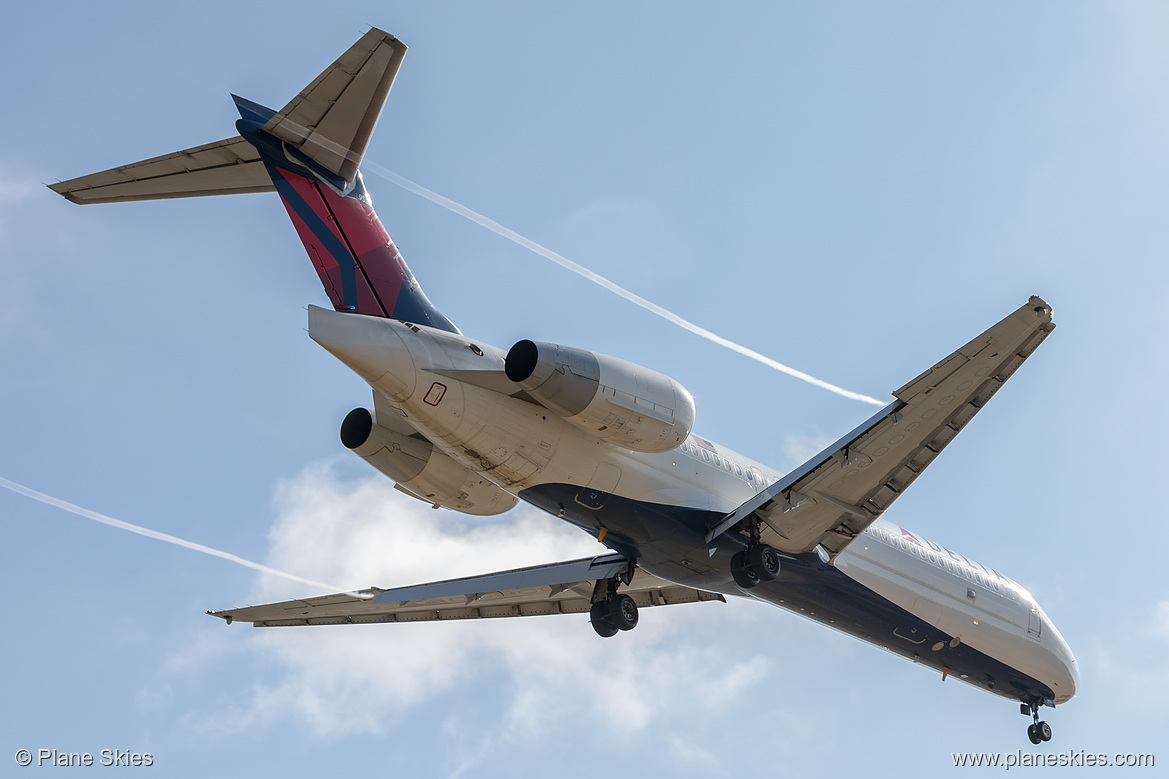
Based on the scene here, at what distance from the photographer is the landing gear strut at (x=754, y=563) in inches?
612

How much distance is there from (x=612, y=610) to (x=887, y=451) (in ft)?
17.5

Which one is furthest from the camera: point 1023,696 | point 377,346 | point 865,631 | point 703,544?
point 1023,696

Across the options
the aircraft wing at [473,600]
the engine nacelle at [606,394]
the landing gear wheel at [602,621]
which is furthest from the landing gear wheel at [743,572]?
the aircraft wing at [473,600]

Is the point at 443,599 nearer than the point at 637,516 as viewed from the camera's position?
No

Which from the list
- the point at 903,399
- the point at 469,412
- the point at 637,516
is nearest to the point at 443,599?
the point at 637,516

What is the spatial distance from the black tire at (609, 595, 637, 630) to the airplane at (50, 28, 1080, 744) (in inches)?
1.0

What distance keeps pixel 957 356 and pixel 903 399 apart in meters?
1.11

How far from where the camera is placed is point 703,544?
1571 centimetres

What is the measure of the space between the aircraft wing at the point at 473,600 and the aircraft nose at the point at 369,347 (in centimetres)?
721

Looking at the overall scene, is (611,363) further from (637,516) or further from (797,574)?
(797,574)

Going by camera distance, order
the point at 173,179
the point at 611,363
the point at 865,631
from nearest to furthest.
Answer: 1. the point at 611,363
2. the point at 173,179
3. the point at 865,631

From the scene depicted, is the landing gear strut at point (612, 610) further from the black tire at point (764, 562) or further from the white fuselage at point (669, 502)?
the black tire at point (764, 562)

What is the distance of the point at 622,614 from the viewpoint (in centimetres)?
1739

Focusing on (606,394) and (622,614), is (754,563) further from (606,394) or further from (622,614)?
(606,394)
